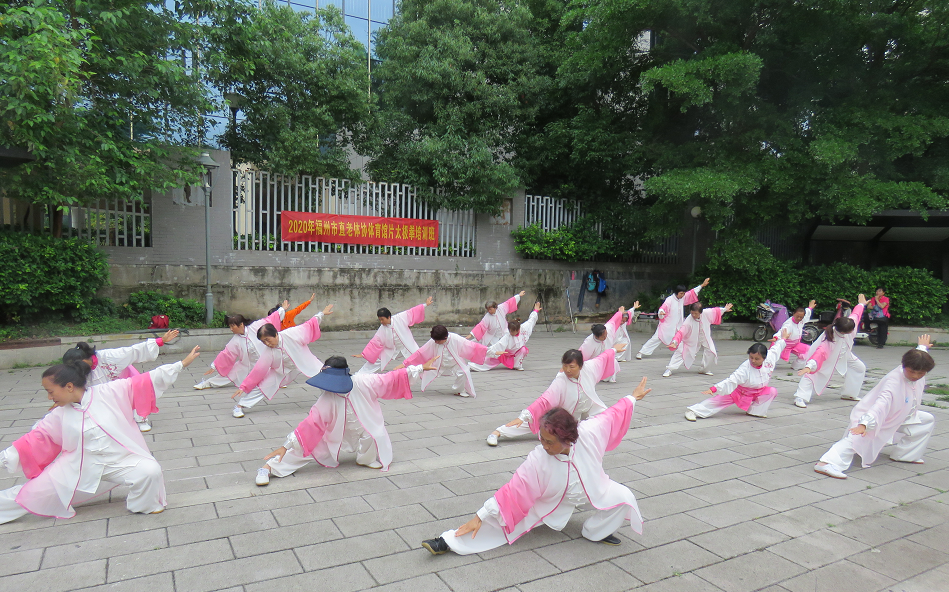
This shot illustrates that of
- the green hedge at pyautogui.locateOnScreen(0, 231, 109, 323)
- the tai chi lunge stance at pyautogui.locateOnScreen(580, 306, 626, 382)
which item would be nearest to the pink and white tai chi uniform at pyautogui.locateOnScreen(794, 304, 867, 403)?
the tai chi lunge stance at pyautogui.locateOnScreen(580, 306, 626, 382)

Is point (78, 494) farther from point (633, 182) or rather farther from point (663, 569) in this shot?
point (633, 182)

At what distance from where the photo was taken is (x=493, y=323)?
9.80 m

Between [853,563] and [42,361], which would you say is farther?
[42,361]

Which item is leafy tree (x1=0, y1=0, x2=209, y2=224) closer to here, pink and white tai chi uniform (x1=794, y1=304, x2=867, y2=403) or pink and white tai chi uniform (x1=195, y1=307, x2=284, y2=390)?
pink and white tai chi uniform (x1=195, y1=307, x2=284, y2=390)

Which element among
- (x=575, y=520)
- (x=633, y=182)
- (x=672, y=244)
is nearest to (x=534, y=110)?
(x=633, y=182)

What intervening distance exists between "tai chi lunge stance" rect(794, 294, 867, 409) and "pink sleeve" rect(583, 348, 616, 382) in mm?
2812

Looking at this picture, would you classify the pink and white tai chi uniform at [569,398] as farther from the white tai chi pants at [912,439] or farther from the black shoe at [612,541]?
the white tai chi pants at [912,439]

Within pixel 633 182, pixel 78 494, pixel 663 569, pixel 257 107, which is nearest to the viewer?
pixel 663 569

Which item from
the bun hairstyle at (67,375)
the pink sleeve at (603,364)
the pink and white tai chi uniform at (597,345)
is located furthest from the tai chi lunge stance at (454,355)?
the bun hairstyle at (67,375)

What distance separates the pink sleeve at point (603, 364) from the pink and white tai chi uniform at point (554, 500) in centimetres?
215

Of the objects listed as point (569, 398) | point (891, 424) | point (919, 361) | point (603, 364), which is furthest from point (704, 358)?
point (569, 398)

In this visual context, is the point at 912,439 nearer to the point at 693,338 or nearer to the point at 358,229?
the point at 693,338

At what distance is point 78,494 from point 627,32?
12.5 metres

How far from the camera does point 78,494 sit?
3.70m
